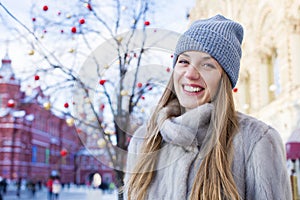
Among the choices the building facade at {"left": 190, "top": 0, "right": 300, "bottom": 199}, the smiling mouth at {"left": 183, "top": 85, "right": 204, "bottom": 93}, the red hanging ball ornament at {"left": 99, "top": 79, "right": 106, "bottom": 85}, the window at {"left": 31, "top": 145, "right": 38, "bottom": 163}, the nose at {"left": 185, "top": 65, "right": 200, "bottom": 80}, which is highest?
the building facade at {"left": 190, "top": 0, "right": 300, "bottom": 199}

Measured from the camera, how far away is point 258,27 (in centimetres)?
1076

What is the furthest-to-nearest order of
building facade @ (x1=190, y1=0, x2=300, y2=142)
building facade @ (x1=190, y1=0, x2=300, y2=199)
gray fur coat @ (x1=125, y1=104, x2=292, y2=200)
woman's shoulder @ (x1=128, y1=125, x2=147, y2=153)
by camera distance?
1. building facade @ (x1=190, y1=0, x2=300, y2=142)
2. building facade @ (x1=190, y1=0, x2=300, y2=199)
3. woman's shoulder @ (x1=128, y1=125, x2=147, y2=153)
4. gray fur coat @ (x1=125, y1=104, x2=292, y2=200)

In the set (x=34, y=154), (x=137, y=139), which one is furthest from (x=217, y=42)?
(x=34, y=154)

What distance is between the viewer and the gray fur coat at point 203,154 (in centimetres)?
123

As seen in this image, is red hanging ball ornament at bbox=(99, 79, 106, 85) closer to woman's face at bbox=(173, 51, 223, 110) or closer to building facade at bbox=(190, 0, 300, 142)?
woman's face at bbox=(173, 51, 223, 110)

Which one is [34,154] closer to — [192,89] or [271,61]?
[271,61]

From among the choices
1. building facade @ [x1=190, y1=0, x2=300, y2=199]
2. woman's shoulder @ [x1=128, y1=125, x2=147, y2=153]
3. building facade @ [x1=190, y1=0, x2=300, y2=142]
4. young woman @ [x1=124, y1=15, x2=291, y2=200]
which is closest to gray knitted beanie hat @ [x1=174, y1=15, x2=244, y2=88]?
young woman @ [x1=124, y1=15, x2=291, y2=200]

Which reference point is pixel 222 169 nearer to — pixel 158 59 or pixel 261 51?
pixel 158 59

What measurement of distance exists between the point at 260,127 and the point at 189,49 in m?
0.34

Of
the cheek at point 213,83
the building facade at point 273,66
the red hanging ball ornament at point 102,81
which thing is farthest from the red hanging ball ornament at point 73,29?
the building facade at point 273,66

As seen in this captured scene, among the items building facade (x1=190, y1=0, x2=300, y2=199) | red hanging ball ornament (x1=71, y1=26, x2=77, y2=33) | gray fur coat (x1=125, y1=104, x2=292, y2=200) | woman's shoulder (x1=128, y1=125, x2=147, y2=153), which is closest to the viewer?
gray fur coat (x1=125, y1=104, x2=292, y2=200)

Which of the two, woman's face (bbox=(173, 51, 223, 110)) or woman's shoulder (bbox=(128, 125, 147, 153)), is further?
woman's shoulder (bbox=(128, 125, 147, 153))

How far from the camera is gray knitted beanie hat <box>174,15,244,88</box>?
1304 mm

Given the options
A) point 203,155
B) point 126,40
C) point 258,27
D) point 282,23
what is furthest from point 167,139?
point 258,27
